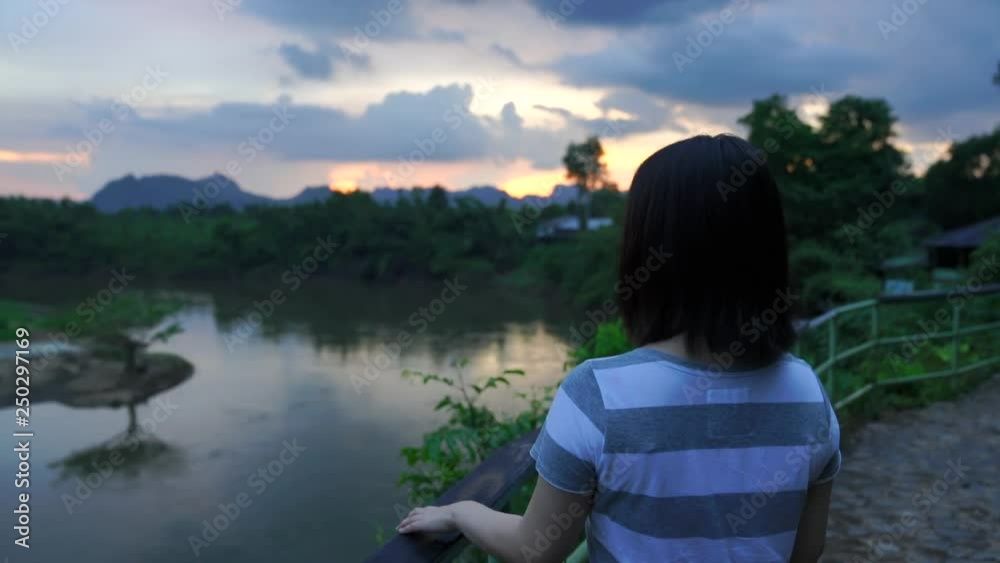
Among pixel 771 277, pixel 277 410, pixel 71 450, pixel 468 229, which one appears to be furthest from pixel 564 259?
pixel 771 277

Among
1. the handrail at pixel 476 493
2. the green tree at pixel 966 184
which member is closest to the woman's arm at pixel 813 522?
the handrail at pixel 476 493

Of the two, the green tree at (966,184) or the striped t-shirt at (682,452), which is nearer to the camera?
the striped t-shirt at (682,452)

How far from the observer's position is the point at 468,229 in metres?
34.5

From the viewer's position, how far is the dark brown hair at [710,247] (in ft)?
2.37

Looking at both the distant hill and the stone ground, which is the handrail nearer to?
the stone ground

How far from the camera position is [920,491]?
2928 mm

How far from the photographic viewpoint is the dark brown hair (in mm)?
723

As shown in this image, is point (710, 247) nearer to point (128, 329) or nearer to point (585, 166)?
point (128, 329)

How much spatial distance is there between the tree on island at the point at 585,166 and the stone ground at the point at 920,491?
1254 inches

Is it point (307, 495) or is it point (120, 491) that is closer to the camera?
point (307, 495)

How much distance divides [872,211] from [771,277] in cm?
1885

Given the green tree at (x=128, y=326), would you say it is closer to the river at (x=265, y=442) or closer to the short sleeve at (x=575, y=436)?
the river at (x=265, y=442)

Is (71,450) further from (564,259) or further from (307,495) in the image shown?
(564,259)

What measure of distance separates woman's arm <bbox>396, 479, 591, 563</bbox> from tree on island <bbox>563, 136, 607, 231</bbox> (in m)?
34.9
